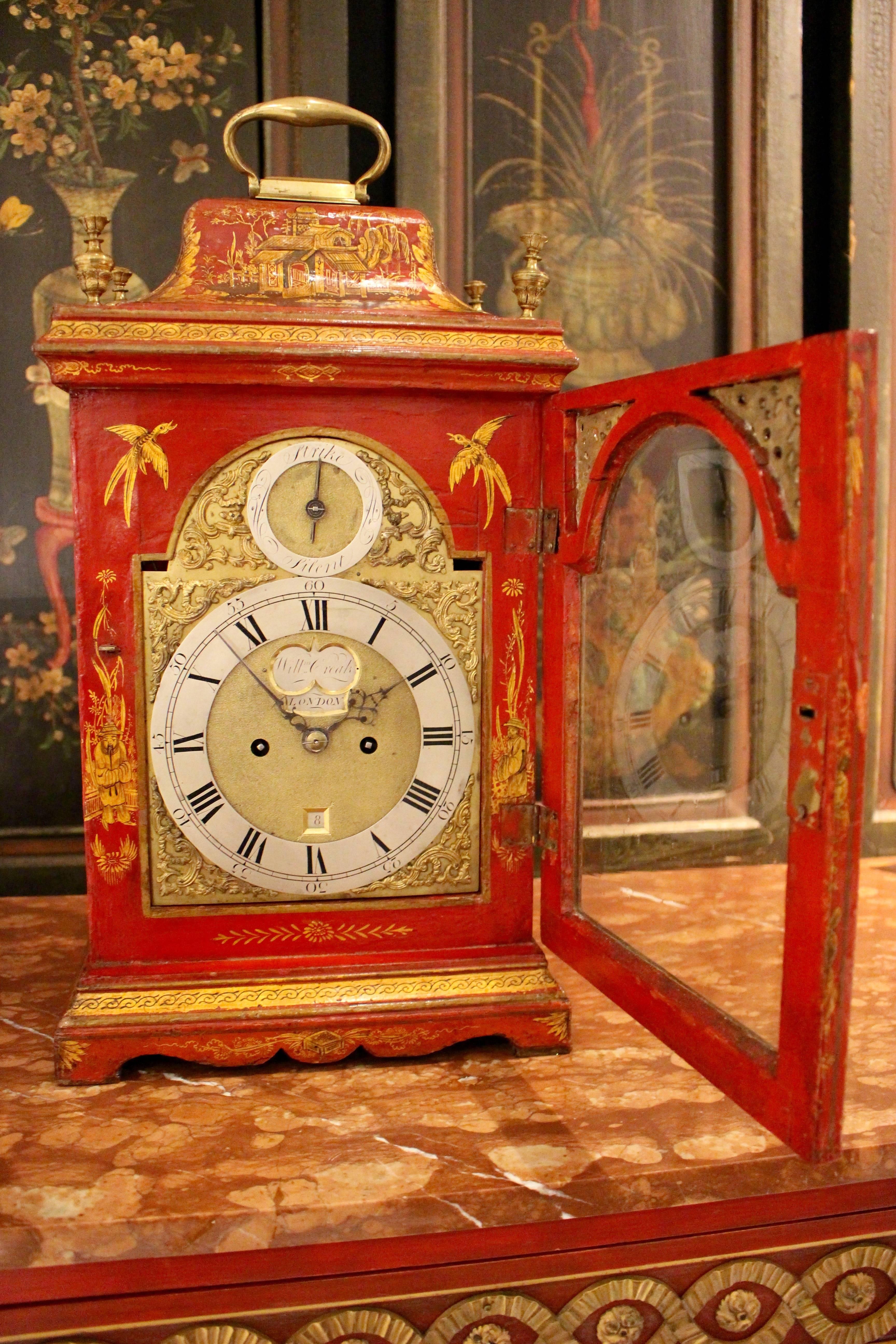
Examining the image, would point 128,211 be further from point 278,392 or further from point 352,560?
point 352,560

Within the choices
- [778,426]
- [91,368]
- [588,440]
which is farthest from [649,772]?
[91,368]

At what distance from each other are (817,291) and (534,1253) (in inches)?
56.2

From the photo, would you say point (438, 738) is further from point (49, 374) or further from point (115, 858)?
point (49, 374)

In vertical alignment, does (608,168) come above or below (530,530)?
above

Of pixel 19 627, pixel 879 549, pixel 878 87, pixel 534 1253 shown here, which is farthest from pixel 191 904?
pixel 878 87

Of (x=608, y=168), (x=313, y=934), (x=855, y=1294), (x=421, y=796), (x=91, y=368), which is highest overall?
(x=608, y=168)

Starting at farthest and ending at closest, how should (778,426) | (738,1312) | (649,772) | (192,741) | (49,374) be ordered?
(49,374), (649,772), (192,741), (738,1312), (778,426)

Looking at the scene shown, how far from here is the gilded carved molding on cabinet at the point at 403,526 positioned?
107 cm

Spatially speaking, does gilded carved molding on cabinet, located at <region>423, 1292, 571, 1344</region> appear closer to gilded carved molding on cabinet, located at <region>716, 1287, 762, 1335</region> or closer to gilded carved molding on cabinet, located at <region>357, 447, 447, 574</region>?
gilded carved molding on cabinet, located at <region>716, 1287, 762, 1335</region>

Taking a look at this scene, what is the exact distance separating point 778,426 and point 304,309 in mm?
443

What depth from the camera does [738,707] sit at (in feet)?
3.30

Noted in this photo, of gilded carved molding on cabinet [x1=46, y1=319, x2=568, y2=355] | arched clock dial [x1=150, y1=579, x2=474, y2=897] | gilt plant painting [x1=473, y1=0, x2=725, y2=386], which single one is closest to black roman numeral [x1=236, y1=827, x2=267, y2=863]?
arched clock dial [x1=150, y1=579, x2=474, y2=897]

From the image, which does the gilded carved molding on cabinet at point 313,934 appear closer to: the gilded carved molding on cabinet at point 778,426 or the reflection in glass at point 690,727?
the reflection in glass at point 690,727

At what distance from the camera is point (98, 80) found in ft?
4.87
